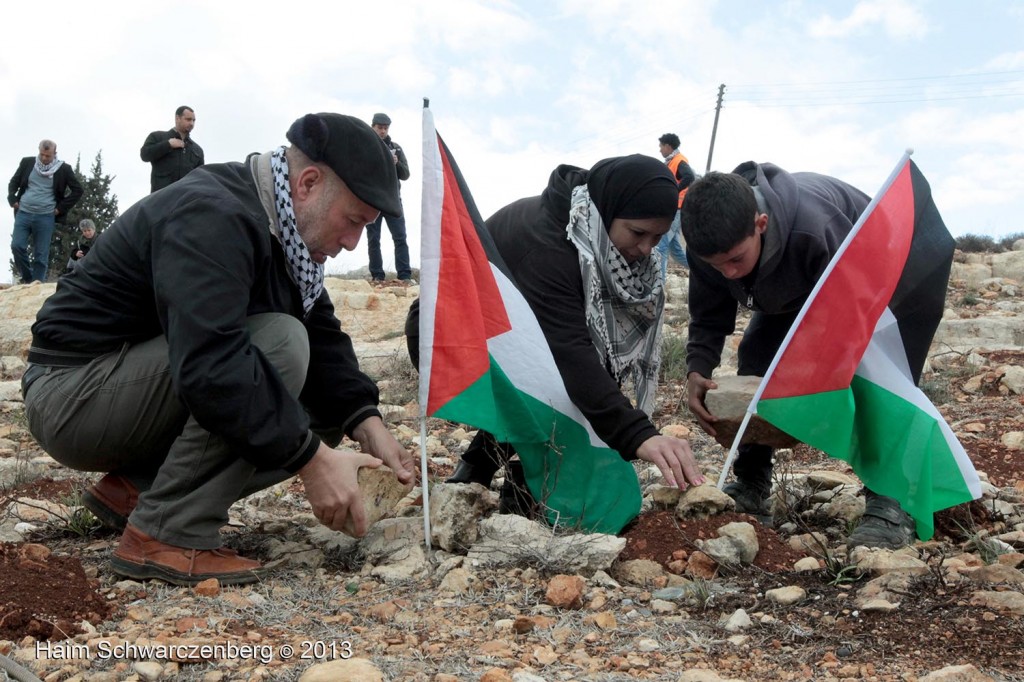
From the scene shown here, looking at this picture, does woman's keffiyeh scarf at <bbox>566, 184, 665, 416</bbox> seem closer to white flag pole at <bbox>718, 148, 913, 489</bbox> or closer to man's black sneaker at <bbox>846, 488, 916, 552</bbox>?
white flag pole at <bbox>718, 148, 913, 489</bbox>

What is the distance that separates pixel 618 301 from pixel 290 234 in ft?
4.91

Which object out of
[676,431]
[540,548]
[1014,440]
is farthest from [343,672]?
[1014,440]

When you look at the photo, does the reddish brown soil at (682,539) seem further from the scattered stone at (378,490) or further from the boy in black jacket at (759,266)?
the scattered stone at (378,490)

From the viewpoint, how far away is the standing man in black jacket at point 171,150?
9.76 meters

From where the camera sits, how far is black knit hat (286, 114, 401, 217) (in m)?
3.02

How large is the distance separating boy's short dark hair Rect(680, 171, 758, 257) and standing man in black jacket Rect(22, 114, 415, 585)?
1052mm

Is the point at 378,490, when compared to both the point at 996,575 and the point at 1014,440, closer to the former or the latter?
the point at 996,575

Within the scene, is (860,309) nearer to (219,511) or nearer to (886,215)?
(886,215)

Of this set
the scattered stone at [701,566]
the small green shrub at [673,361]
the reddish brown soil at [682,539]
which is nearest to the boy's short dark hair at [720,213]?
the reddish brown soil at [682,539]

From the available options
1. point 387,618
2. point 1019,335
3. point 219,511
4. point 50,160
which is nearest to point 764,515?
point 387,618

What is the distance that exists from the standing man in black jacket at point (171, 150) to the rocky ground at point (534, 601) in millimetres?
6206

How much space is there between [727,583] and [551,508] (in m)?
0.77

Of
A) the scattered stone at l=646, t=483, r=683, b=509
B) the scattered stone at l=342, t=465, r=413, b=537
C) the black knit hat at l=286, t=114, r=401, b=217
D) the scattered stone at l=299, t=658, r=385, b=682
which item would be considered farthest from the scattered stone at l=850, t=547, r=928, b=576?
the black knit hat at l=286, t=114, r=401, b=217

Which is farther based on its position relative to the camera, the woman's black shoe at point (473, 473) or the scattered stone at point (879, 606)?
the woman's black shoe at point (473, 473)
